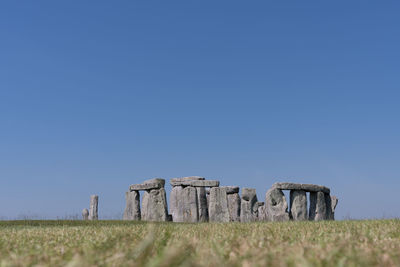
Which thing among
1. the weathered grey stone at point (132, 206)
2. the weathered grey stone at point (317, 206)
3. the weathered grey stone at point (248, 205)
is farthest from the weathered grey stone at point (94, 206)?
the weathered grey stone at point (317, 206)

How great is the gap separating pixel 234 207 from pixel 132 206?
5933 mm

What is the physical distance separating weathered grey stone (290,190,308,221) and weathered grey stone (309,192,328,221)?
1020mm

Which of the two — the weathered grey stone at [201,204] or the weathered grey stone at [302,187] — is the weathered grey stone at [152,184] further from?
the weathered grey stone at [302,187]

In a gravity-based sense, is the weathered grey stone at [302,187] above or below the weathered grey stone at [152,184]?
below

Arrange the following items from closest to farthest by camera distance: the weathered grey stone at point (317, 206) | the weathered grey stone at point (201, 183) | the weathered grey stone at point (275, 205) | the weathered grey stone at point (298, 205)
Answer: the weathered grey stone at point (275, 205) → the weathered grey stone at point (298, 205) → the weathered grey stone at point (317, 206) → the weathered grey stone at point (201, 183)

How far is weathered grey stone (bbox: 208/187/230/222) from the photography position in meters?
22.7

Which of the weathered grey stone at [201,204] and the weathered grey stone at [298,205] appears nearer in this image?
the weathered grey stone at [298,205]

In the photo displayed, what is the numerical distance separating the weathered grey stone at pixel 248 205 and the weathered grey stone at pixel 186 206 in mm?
2553

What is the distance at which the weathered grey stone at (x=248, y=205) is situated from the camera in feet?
76.8

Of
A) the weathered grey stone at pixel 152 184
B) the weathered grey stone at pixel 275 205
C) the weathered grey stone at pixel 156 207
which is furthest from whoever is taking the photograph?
the weathered grey stone at pixel 152 184

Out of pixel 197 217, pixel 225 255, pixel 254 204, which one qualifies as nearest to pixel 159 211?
pixel 197 217

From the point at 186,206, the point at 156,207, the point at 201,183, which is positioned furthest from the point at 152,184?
the point at 201,183

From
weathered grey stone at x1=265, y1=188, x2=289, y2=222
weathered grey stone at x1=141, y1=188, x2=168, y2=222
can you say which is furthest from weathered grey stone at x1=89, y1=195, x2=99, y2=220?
weathered grey stone at x1=265, y1=188, x2=289, y2=222

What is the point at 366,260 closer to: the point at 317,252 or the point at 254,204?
the point at 317,252
